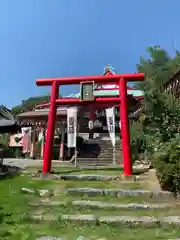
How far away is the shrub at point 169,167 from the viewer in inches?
267

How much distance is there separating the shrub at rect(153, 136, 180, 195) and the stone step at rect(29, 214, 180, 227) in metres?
1.40

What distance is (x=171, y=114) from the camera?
503 inches

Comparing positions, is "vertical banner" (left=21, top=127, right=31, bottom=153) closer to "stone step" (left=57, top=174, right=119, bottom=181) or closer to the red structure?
the red structure

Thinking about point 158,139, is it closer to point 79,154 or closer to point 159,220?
point 159,220

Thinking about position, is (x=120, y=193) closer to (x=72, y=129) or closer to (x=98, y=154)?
(x=72, y=129)

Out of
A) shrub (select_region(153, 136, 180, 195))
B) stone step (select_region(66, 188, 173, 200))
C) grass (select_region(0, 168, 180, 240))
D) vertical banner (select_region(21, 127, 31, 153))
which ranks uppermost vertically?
vertical banner (select_region(21, 127, 31, 153))

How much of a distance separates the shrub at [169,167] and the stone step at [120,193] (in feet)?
0.79

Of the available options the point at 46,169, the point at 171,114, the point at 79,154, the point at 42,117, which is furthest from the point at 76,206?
the point at 42,117

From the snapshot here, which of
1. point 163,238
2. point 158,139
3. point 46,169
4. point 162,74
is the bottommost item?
point 163,238

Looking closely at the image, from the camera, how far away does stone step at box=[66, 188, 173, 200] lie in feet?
22.9

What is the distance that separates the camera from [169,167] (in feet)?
22.5

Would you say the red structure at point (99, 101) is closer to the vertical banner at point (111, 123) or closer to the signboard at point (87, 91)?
the signboard at point (87, 91)

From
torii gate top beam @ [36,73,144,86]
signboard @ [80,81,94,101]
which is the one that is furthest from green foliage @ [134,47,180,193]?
signboard @ [80,81,94,101]

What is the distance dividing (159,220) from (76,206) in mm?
1880
